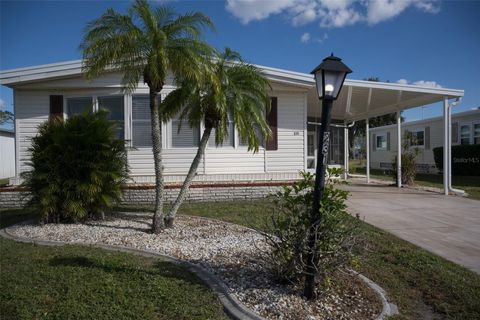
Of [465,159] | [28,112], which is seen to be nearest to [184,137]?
[28,112]

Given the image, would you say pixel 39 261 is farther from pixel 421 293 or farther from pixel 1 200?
pixel 1 200

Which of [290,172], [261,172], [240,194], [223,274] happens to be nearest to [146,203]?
[240,194]

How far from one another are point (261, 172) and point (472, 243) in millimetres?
5795

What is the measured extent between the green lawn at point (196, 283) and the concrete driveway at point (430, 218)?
59 centimetres

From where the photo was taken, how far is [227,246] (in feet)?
17.6

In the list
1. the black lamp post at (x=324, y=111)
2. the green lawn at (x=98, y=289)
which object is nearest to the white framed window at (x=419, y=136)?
the black lamp post at (x=324, y=111)

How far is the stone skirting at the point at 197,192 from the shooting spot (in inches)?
356

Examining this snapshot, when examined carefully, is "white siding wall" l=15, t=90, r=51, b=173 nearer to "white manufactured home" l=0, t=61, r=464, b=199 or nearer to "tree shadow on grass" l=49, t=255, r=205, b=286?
"white manufactured home" l=0, t=61, r=464, b=199

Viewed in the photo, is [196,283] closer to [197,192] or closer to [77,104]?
[197,192]

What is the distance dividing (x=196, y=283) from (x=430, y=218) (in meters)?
6.04

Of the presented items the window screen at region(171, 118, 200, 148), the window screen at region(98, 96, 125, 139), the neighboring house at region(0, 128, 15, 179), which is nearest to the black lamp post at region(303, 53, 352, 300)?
the window screen at region(171, 118, 200, 148)

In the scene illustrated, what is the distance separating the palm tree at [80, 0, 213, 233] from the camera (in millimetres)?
5410

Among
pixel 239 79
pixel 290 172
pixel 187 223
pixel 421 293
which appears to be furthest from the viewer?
pixel 290 172

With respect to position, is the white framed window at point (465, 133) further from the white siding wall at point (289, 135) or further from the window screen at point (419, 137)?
the white siding wall at point (289, 135)
